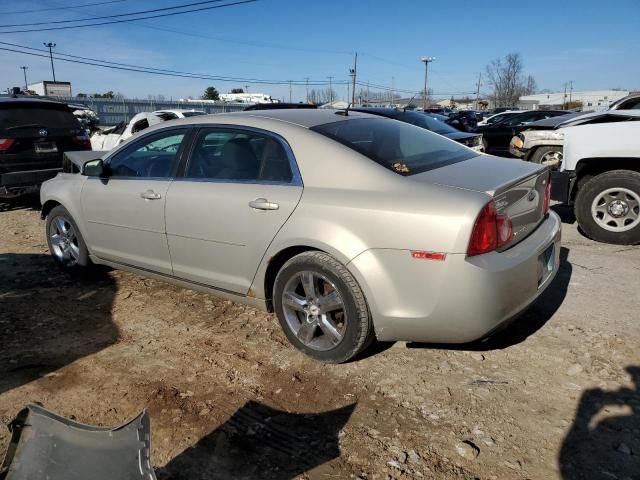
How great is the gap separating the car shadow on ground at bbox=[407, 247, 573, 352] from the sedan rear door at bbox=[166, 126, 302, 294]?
130 cm

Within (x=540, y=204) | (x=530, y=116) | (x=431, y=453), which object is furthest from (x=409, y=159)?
(x=530, y=116)

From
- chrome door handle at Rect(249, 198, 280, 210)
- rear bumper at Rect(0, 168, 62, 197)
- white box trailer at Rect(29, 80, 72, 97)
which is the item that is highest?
white box trailer at Rect(29, 80, 72, 97)

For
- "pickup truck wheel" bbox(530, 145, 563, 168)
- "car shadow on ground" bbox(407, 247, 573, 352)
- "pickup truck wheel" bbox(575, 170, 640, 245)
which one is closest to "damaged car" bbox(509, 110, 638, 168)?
"pickup truck wheel" bbox(530, 145, 563, 168)

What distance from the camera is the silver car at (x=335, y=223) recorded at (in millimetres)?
2826

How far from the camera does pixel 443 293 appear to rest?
110 inches

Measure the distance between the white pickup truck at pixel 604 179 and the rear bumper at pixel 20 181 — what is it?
7.33 m

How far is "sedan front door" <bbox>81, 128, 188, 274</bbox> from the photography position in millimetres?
4074

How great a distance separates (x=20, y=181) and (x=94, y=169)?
4294 millimetres

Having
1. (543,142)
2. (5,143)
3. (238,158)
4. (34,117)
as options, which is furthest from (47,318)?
(543,142)

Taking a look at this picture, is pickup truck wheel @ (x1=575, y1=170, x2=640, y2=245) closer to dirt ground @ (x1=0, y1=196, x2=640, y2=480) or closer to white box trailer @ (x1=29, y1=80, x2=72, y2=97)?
dirt ground @ (x1=0, y1=196, x2=640, y2=480)

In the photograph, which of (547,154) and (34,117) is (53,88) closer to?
(34,117)

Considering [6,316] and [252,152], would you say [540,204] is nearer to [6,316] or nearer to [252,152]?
[252,152]

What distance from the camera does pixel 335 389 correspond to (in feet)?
10.1

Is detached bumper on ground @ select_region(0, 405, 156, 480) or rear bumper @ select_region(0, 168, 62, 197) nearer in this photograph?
detached bumper on ground @ select_region(0, 405, 156, 480)
